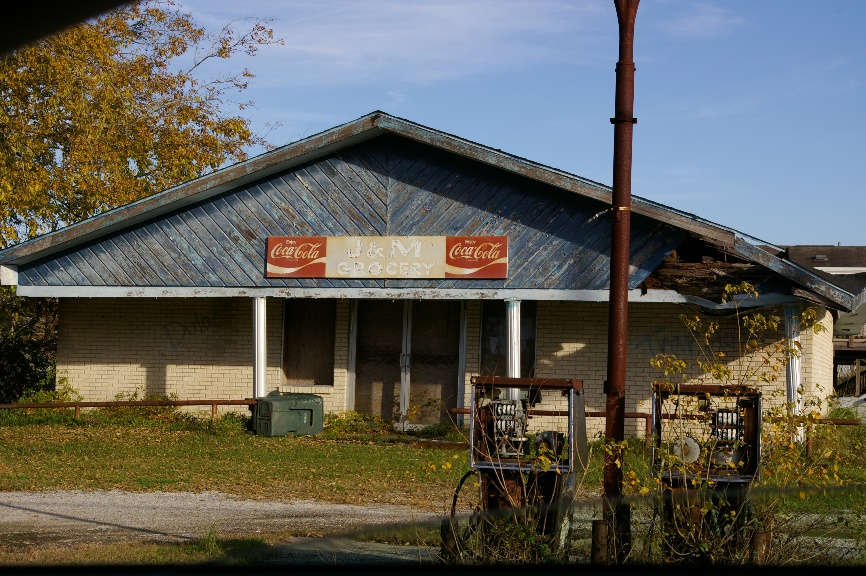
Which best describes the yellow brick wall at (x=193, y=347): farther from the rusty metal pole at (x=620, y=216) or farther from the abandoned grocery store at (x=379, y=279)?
the rusty metal pole at (x=620, y=216)

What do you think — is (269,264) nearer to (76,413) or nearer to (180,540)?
(76,413)

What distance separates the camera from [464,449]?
53.4 ft

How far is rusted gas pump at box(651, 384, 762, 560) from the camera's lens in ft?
20.7

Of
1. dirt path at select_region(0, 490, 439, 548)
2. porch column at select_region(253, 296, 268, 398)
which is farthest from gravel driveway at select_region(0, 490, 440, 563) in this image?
porch column at select_region(253, 296, 268, 398)

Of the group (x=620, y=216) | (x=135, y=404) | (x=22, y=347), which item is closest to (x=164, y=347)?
(x=135, y=404)

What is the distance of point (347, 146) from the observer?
59.1 ft

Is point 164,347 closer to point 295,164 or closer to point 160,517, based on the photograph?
point 295,164

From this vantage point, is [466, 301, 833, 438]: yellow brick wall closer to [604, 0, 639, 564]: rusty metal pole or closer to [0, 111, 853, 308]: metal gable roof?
[0, 111, 853, 308]: metal gable roof

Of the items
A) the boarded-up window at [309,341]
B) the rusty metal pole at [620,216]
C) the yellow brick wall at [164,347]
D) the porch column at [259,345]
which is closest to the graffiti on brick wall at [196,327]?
the yellow brick wall at [164,347]

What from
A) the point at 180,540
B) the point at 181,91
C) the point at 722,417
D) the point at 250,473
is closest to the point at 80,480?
the point at 250,473

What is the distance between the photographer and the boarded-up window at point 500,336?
18781mm

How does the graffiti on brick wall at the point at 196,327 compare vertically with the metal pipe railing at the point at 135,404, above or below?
above

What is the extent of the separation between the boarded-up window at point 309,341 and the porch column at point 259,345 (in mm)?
1533

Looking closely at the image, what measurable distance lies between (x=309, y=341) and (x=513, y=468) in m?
12.7
